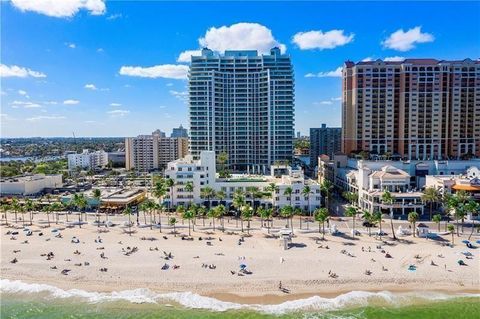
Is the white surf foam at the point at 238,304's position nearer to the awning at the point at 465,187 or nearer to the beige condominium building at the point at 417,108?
the awning at the point at 465,187

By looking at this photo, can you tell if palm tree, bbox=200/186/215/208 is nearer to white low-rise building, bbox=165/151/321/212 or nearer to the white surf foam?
white low-rise building, bbox=165/151/321/212

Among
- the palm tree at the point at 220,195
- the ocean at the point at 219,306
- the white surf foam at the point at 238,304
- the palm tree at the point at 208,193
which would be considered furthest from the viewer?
the palm tree at the point at 220,195

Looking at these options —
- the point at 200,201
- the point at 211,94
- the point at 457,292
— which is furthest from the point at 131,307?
the point at 211,94

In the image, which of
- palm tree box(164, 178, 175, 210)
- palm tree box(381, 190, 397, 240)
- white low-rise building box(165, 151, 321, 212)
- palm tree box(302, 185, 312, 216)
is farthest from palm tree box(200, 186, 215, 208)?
palm tree box(381, 190, 397, 240)

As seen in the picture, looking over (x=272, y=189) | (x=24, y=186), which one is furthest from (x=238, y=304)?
(x=24, y=186)

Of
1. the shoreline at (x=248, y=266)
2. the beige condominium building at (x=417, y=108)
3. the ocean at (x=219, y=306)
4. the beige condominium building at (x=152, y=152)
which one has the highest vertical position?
the beige condominium building at (x=417, y=108)

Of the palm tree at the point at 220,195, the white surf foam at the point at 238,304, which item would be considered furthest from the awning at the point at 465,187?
the palm tree at the point at 220,195

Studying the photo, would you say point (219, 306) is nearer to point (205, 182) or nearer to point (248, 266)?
point (248, 266)
